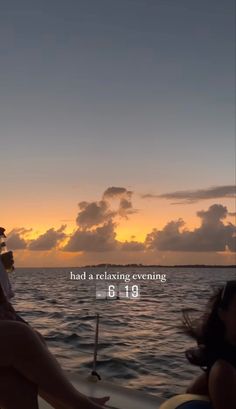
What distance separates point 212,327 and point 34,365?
43.5 inches

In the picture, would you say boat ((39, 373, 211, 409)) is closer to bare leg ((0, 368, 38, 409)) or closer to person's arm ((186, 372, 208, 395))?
person's arm ((186, 372, 208, 395))

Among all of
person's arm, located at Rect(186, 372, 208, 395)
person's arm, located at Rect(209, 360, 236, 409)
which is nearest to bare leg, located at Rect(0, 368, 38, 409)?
person's arm, located at Rect(186, 372, 208, 395)

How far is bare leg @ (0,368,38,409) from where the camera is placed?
10.3 feet

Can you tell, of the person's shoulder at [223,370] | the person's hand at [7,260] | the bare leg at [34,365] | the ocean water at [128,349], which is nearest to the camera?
the person's shoulder at [223,370]

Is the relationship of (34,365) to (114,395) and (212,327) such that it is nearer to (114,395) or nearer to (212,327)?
(212,327)

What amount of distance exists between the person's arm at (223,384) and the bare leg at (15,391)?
1146mm

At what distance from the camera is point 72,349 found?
11.8 meters

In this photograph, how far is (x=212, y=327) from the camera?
286 cm

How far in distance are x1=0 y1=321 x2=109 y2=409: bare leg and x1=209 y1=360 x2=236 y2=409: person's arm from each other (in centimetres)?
77

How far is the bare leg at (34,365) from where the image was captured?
10.1 feet

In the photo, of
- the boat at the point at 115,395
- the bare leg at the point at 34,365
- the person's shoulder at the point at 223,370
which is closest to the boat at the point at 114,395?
the boat at the point at 115,395

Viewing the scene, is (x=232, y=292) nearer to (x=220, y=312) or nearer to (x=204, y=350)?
(x=220, y=312)

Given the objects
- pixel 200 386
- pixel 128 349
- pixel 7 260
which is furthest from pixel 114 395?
pixel 128 349

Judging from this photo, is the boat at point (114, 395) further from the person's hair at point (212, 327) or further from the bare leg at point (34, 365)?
Result: the person's hair at point (212, 327)
